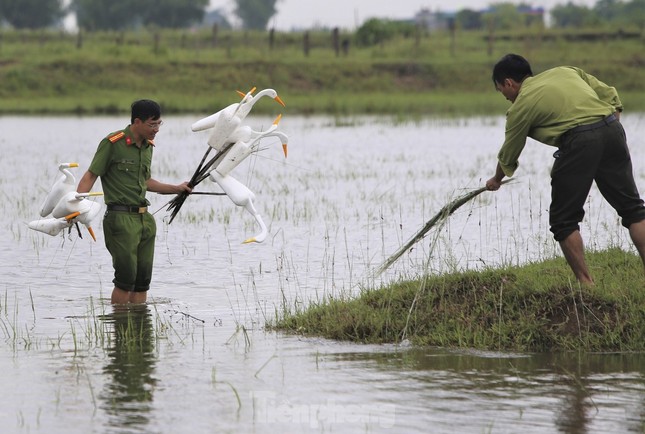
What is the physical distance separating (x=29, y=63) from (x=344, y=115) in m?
14.1

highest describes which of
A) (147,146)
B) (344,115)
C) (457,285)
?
(344,115)

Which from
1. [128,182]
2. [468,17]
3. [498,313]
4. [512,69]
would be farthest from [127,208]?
[468,17]

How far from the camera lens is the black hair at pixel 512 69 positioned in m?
7.52

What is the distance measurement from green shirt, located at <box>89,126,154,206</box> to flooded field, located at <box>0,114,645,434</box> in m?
0.89

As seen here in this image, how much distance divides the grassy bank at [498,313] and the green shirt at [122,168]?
54.2 inches

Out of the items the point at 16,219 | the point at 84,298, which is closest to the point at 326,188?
the point at 16,219

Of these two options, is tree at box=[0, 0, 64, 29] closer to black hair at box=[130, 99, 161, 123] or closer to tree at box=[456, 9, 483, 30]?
tree at box=[456, 9, 483, 30]

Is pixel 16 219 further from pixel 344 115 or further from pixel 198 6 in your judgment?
pixel 198 6

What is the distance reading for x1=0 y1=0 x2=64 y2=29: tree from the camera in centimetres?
9156

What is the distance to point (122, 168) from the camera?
816 centimetres

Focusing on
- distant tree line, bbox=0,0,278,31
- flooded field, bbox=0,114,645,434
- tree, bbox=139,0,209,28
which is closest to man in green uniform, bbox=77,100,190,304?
flooded field, bbox=0,114,645,434

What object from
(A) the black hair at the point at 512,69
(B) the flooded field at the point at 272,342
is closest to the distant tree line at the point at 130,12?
(B) the flooded field at the point at 272,342

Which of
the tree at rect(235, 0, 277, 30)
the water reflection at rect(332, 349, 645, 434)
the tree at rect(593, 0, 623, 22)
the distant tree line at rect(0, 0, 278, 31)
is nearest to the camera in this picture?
the water reflection at rect(332, 349, 645, 434)

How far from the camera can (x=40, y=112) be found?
37.0m
